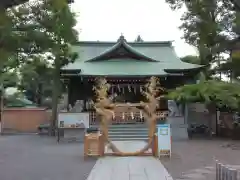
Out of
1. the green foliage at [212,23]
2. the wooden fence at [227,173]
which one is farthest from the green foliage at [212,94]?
the wooden fence at [227,173]

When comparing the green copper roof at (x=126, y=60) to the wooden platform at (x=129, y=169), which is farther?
the green copper roof at (x=126, y=60)

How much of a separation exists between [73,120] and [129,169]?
1191 centimetres

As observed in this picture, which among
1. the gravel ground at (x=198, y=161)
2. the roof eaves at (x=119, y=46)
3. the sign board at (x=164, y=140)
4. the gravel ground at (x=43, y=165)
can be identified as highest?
the roof eaves at (x=119, y=46)

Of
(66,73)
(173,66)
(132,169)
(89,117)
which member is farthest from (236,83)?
(132,169)

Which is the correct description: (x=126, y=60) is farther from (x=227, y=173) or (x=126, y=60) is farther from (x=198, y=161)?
(x=227, y=173)

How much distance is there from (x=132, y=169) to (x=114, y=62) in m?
17.3

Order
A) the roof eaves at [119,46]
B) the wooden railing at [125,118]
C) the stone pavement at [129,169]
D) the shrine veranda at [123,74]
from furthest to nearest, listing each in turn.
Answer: the roof eaves at [119,46] < the shrine veranda at [123,74] < the wooden railing at [125,118] < the stone pavement at [129,169]

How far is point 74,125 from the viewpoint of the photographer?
22609 mm

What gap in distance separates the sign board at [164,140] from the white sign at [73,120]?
29.7 feet

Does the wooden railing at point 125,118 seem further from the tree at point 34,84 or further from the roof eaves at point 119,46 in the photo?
the tree at point 34,84

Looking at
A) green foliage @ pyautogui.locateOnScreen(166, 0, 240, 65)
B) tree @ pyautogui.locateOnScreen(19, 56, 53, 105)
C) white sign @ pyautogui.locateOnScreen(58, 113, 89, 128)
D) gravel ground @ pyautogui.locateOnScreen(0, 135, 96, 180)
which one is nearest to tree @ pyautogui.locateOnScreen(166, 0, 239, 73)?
green foliage @ pyautogui.locateOnScreen(166, 0, 240, 65)

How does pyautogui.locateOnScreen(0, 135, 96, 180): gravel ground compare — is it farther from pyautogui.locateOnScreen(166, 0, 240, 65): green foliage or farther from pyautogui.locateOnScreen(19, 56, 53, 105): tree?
pyautogui.locateOnScreen(19, 56, 53, 105): tree

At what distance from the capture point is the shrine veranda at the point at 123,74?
982 inches

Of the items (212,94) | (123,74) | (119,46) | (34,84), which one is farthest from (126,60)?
(34,84)
